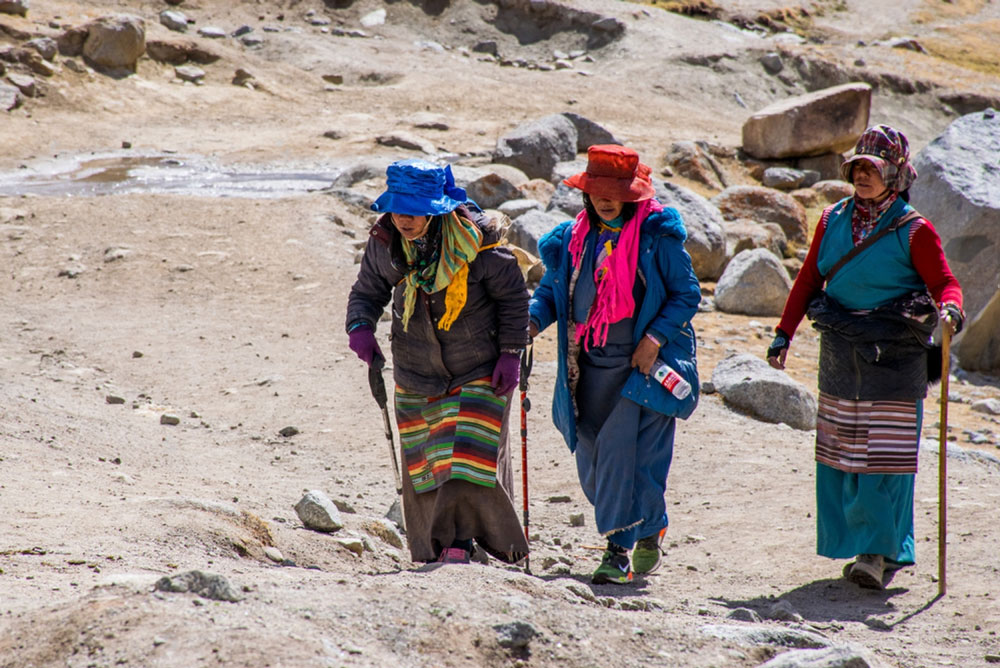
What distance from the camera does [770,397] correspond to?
24.8 ft

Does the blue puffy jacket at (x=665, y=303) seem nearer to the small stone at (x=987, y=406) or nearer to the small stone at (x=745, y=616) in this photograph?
the small stone at (x=745, y=616)

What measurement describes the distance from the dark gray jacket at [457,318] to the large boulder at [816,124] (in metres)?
15.7

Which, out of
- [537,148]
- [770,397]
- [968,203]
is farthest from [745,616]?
[537,148]

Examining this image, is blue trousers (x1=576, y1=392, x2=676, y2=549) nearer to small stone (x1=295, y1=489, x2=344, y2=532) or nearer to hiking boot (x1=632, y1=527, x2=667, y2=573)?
hiking boot (x1=632, y1=527, x2=667, y2=573)

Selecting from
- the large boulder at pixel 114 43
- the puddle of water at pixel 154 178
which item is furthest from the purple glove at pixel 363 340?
the large boulder at pixel 114 43

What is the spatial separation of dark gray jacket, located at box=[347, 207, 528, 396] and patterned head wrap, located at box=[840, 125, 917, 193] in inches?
54.4

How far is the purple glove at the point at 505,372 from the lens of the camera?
4.25 m

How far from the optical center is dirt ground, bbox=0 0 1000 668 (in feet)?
10.0

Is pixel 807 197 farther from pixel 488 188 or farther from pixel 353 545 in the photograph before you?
pixel 353 545

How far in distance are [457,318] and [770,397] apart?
152 inches

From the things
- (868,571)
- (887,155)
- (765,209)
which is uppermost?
(887,155)

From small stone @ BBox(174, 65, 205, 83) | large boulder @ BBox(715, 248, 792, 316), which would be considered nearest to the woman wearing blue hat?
large boulder @ BBox(715, 248, 792, 316)

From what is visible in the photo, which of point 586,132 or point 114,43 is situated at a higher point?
point 586,132

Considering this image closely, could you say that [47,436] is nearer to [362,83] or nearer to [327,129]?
[327,129]
